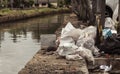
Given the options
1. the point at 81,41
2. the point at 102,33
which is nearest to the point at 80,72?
the point at 81,41

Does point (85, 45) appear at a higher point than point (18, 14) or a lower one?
higher

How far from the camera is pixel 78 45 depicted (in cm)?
1034

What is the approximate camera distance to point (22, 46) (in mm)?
18578

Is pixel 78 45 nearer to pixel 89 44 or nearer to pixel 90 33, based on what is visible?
pixel 89 44

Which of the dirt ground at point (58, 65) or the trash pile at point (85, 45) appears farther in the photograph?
the trash pile at point (85, 45)

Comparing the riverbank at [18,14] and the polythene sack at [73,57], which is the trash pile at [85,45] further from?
the riverbank at [18,14]

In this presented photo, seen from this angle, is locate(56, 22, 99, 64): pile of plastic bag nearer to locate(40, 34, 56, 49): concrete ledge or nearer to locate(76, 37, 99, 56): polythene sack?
locate(76, 37, 99, 56): polythene sack

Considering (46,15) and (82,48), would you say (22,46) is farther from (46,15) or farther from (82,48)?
(46,15)

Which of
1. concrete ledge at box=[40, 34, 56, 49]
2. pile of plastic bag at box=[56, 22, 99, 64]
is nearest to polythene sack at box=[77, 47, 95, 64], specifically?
pile of plastic bag at box=[56, 22, 99, 64]

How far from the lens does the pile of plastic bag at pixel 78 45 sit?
31.4ft

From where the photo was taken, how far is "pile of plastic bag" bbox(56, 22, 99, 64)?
9.57 m

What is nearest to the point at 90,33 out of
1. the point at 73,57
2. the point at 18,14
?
the point at 73,57

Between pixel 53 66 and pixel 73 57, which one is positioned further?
pixel 73 57

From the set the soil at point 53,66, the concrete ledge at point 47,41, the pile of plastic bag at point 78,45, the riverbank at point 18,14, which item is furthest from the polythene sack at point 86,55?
the riverbank at point 18,14
